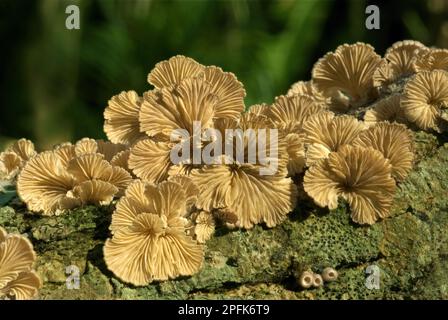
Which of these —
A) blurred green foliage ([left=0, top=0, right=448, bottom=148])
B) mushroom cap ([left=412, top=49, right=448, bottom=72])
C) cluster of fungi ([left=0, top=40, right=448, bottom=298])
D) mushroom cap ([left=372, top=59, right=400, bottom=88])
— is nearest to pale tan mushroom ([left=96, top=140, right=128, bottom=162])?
cluster of fungi ([left=0, top=40, right=448, bottom=298])

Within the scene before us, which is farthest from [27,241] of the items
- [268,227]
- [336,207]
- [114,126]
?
[336,207]

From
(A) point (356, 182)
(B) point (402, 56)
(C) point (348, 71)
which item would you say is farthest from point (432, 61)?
(A) point (356, 182)

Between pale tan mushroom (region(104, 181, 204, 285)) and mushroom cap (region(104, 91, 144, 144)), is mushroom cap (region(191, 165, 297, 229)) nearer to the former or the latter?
pale tan mushroom (region(104, 181, 204, 285))

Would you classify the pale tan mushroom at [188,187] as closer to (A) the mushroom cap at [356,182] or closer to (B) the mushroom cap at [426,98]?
(A) the mushroom cap at [356,182]

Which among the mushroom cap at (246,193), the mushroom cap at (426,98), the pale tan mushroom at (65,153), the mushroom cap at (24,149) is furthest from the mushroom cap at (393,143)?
the mushroom cap at (24,149)

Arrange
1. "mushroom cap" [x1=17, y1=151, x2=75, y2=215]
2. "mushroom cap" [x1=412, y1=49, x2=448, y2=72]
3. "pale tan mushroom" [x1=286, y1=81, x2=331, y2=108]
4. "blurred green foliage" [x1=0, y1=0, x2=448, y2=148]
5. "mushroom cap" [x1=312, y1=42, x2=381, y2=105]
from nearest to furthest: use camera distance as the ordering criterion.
→ "mushroom cap" [x1=17, y1=151, x2=75, y2=215]
"mushroom cap" [x1=412, y1=49, x2=448, y2=72]
"mushroom cap" [x1=312, y1=42, x2=381, y2=105]
"pale tan mushroom" [x1=286, y1=81, x2=331, y2=108]
"blurred green foliage" [x1=0, y1=0, x2=448, y2=148]
